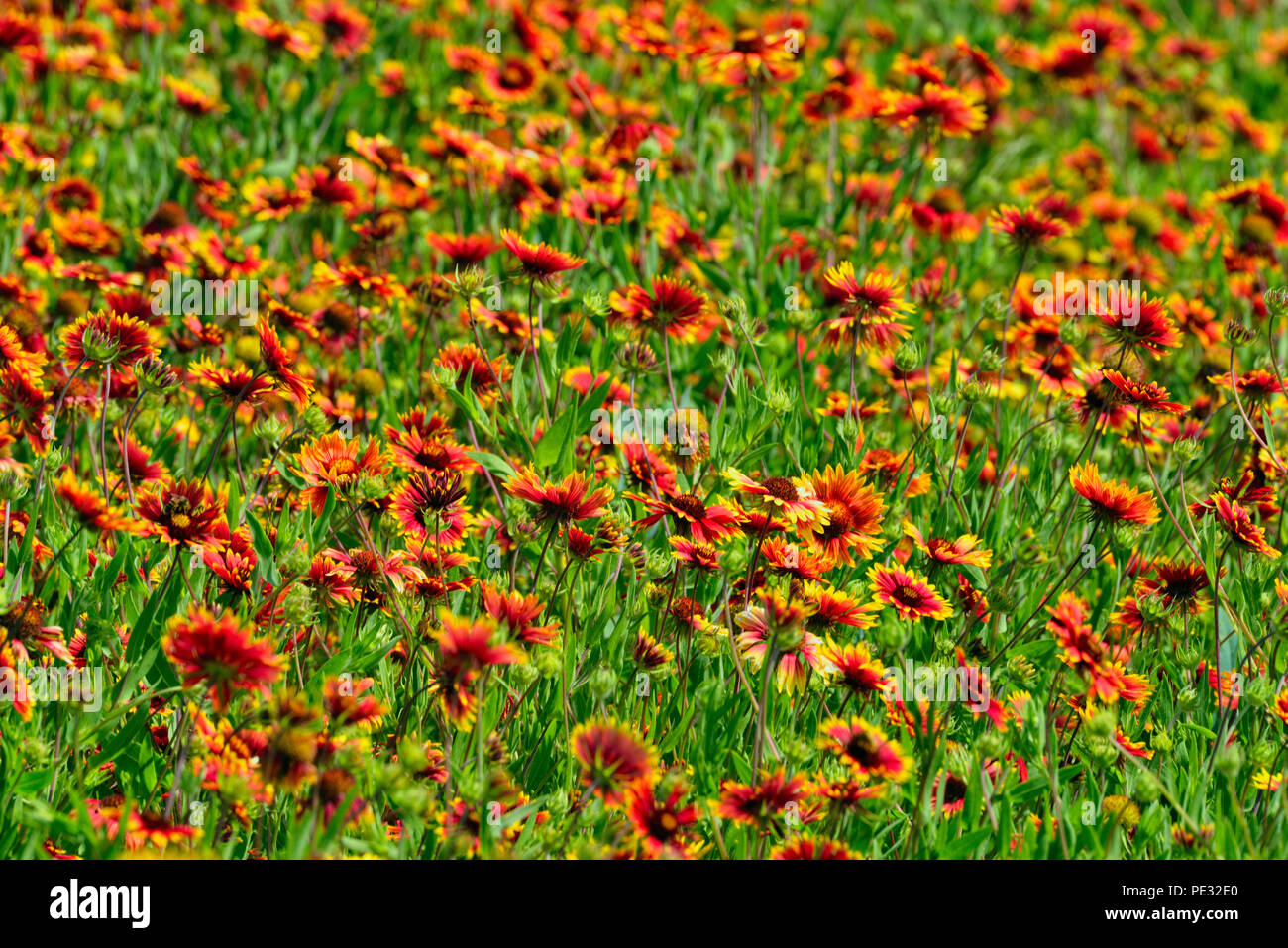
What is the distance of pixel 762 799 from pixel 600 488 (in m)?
0.87

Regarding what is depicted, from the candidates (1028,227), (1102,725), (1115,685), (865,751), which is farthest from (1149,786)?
(1028,227)

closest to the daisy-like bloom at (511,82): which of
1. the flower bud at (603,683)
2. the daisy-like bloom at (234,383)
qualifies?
the daisy-like bloom at (234,383)

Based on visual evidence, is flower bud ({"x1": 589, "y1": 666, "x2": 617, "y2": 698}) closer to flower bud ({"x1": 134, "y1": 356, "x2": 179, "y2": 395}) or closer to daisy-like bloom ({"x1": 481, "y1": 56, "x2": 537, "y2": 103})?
flower bud ({"x1": 134, "y1": 356, "x2": 179, "y2": 395})

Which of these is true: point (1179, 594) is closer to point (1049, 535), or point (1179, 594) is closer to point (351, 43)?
point (1049, 535)

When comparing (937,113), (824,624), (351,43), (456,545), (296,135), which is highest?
(351,43)

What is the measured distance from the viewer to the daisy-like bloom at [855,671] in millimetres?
2316

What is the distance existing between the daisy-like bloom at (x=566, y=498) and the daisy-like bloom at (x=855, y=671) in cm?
52

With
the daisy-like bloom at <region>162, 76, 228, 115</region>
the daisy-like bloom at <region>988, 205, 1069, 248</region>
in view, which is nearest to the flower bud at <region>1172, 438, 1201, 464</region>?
the daisy-like bloom at <region>988, 205, 1069, 248</region>

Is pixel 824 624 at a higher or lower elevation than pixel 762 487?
lower

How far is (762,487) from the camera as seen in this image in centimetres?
246

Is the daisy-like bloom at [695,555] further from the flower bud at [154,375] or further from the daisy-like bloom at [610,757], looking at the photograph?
the flower bud at [154,375]

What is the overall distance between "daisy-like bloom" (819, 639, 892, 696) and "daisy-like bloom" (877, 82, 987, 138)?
2504 mm

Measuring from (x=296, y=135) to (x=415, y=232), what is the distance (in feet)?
2.77

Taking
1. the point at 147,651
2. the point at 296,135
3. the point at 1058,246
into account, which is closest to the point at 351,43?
the point at 296,135
